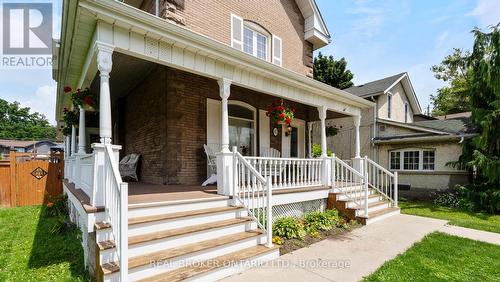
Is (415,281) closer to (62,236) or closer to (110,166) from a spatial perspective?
(110,166)

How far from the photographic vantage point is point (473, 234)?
5.98m

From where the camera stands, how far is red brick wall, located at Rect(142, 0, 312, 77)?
7.22 meters

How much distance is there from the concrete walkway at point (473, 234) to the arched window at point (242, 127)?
5309mm

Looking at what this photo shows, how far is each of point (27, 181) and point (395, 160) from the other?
15.4 metres

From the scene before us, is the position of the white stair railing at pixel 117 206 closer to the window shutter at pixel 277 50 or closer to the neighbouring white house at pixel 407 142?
the window shutter at pixel 277 50

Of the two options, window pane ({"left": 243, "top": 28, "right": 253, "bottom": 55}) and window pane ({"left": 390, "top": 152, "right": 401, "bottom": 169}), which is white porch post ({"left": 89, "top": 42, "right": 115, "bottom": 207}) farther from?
window pane ({"left": 390, "top": 152, "right": 401, "bottom": 169})

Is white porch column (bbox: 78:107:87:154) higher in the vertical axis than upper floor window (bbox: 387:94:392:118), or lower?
lower

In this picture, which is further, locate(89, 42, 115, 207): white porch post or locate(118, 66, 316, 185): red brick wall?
locate(118, 66, 316, 185): red brick wall

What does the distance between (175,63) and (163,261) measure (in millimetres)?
3009

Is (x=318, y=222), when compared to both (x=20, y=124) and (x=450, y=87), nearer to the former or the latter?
(x=450, y=87)

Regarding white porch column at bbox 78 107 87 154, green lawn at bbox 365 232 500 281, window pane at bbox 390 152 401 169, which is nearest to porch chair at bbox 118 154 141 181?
white porch column at bbox 78 107 87 154

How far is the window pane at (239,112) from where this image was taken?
784 centimetres

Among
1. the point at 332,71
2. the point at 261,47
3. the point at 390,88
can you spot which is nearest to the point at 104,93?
the point at 261,47

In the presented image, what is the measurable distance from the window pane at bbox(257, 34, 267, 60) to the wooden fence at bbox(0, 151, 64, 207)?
8.63 m
